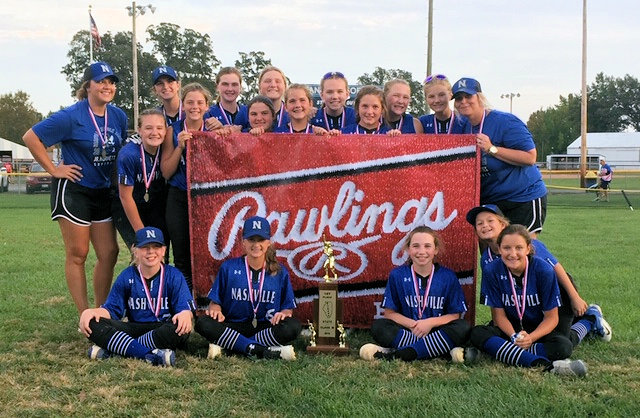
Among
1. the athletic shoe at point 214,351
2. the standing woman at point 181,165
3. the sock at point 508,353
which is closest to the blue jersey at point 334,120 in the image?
the standing woman at point 181,165

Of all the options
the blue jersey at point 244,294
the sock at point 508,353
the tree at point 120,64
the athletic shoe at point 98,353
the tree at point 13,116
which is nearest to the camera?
the sock at point 508,353

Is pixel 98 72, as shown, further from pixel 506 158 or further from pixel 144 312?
pixel 506 158

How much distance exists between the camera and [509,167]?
5121mm

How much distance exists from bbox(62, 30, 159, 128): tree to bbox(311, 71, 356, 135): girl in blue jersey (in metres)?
56.7

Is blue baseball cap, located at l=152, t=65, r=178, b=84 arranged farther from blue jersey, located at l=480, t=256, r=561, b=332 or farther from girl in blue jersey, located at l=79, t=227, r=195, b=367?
blue jersey, located at l=480, t=256, r=561, b=332

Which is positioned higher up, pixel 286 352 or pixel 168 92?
pixel 168 92

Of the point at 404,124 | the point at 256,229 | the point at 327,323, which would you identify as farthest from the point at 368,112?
the point at 327,323

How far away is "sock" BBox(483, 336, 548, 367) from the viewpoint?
427cm

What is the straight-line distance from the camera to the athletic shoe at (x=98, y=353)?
14.7 ft

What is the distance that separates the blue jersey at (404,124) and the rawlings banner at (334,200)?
10.0 inches

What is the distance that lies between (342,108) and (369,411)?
2.98 meters

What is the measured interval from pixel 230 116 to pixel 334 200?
1.24 m

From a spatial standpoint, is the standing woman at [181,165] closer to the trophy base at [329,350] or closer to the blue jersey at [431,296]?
the trophy base at [329,350]

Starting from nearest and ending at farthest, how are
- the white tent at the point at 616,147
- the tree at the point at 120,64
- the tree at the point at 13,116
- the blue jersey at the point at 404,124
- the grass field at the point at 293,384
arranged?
the grass field at the point at 293,384, the blue jersey at the point at 404,124, the tree at the point at 120,64, the white tent at the point at 616,147, the tree at the point at 13,116
